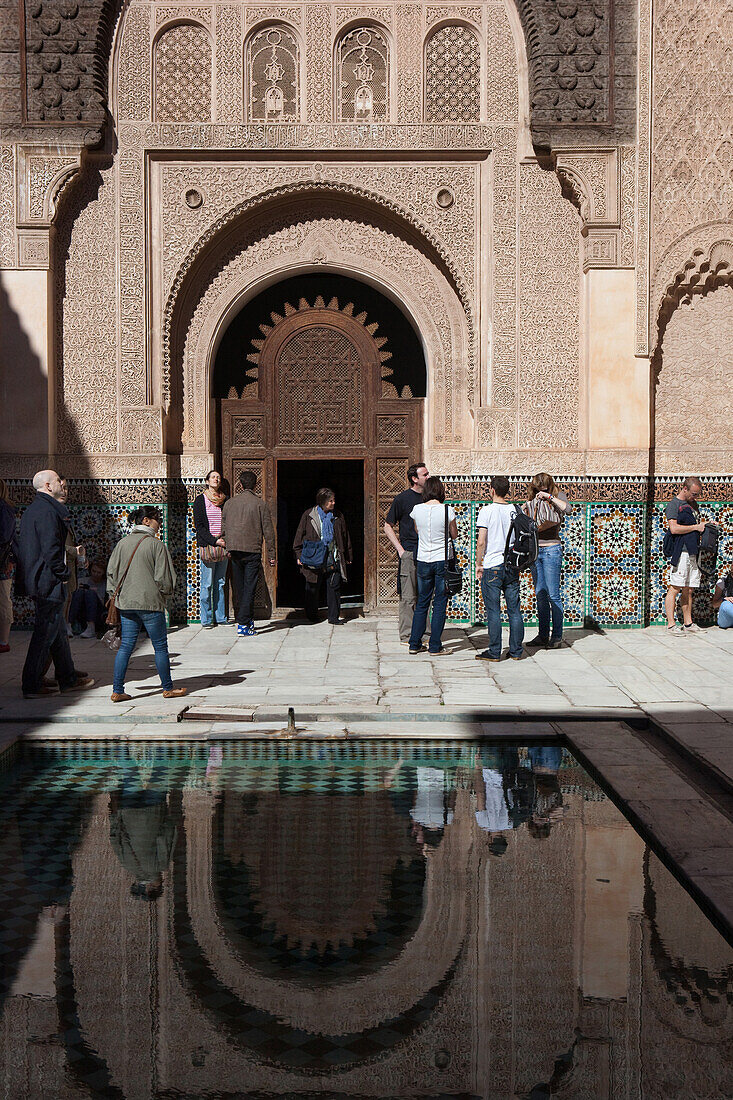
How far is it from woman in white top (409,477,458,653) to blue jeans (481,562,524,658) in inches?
11.1

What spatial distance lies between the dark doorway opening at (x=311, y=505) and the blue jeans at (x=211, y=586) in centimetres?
180

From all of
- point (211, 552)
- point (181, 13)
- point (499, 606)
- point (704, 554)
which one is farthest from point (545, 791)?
point (181, 13)

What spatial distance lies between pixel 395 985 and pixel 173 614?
6.29 meters

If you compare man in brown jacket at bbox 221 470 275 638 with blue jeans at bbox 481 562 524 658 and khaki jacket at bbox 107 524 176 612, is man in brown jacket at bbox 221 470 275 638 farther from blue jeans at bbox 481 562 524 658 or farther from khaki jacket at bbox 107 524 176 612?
khaki jacket at bbox 107 524 176 612

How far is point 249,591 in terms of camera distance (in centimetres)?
846

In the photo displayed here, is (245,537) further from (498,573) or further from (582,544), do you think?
(582,544)

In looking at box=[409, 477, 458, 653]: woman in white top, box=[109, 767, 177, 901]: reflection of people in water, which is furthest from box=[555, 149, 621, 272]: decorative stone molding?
box=[109, 767, 177, 901]: reflection of people in water

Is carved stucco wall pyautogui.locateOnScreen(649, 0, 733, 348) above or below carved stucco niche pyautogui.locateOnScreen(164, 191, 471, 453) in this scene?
above

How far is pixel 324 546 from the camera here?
873 centimetres

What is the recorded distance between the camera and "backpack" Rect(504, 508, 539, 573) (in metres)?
7.31

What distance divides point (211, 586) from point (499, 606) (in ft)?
8.19

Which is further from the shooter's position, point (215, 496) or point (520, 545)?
point (215, 496)

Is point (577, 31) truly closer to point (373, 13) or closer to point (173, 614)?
point (373, 13)

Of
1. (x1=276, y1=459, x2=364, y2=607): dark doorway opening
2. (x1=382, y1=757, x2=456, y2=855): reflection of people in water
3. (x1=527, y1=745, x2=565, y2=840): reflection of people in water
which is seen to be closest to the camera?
(x1=382, y1=757, x2=456, y2=855): reflection of people in water
